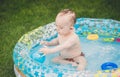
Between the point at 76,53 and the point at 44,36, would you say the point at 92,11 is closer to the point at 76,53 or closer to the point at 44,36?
the point at 44,36

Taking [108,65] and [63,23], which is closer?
[63,23]

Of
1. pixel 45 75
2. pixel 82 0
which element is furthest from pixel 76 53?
pixel 82 0

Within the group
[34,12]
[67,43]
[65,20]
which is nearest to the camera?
[65,20]

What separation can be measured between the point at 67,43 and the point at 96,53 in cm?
60

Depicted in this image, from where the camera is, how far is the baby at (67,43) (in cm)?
333

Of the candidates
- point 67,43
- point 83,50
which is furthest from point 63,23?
point 83,50

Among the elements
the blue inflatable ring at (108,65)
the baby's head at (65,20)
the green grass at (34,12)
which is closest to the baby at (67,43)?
the baby's head at (65,20)

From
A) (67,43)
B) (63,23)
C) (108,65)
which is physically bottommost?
(108,65)

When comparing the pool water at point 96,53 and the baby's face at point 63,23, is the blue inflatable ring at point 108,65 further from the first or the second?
the baby's face at point 63,23

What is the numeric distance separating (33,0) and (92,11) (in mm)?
1046

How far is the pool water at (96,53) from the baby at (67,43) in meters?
0.08

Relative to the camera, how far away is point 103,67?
11.5 ft

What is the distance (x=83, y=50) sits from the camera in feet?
13.1

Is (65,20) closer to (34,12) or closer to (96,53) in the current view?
(96,53)
